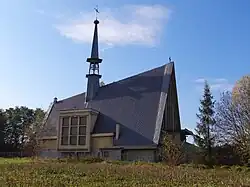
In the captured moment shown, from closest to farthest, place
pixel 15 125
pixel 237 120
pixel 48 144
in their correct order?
pixel 237 120 → pixel 48 144 → pixel 15 125

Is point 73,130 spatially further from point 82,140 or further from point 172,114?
point 172,114

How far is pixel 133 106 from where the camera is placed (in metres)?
34.1

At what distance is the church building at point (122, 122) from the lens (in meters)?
30.9

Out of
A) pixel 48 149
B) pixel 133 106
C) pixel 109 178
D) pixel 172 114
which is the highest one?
pixel 133 106

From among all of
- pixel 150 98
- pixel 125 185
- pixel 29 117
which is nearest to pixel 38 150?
pixel 150 98

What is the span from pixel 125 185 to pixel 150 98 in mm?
24782

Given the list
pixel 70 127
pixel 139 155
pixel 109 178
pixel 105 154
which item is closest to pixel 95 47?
pixel 70 127

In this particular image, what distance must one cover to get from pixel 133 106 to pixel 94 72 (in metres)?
7.70

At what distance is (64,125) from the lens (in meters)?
33.8

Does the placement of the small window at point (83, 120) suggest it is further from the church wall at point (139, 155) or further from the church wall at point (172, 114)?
the church wall at point (172, 114)

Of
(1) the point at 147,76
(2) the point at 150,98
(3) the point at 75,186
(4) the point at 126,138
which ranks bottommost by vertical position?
(3) the point at 75,186

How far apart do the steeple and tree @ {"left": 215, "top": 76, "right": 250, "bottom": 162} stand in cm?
1229

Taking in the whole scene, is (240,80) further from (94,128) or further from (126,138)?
(94,128)

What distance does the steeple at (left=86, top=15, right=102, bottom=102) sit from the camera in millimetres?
37888
